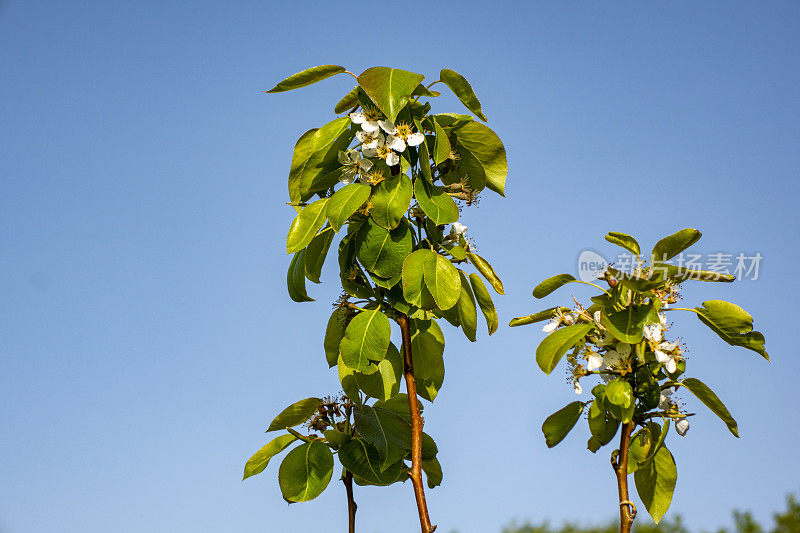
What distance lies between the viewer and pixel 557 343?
226cm

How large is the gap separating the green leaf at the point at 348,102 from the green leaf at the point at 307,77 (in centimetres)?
8

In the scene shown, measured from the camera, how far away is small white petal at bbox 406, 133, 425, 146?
7.80 ft

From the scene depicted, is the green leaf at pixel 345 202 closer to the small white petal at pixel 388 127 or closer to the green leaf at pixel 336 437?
the small white petal at pixel 388 127

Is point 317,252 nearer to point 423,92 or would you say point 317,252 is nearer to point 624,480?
point 423,92

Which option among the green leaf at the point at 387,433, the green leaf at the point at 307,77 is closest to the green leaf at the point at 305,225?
the green leaf at the point at 307,77

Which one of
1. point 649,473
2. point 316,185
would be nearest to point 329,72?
point 316,185

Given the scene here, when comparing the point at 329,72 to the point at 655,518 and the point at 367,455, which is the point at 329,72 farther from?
the point at 655,518

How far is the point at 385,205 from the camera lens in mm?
2379

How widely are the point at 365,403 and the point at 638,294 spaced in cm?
106

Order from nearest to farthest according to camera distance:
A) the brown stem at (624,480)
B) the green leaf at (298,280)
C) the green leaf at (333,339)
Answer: the brown stem at (624,480)
the green leaf at (298,280)
the green leaf at (333,339)

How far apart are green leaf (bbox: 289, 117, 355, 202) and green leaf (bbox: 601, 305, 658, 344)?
3.60ft

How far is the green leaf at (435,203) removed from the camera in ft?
7.77

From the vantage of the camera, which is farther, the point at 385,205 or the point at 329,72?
the point at 329,72

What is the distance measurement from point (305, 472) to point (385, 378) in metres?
0.45
